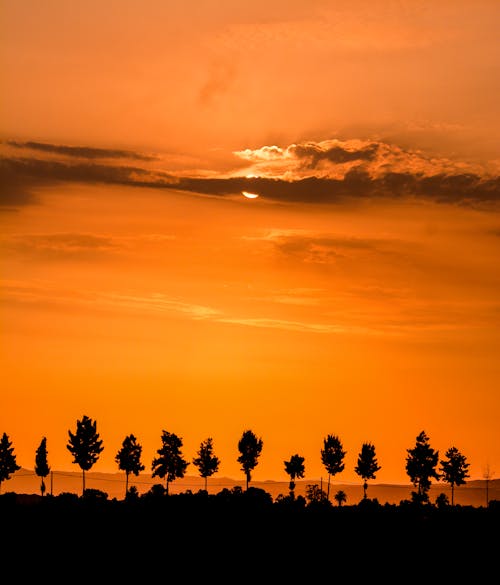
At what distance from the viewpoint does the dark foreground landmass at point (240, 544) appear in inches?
3145

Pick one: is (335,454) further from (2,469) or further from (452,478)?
(2,469)

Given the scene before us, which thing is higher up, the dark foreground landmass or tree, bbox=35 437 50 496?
tree, bbox=35 437 50 496

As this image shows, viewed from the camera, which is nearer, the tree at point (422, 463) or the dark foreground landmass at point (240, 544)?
the dark foreground landmass at point (240, 544)

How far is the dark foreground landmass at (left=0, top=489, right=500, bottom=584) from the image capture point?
79.9m

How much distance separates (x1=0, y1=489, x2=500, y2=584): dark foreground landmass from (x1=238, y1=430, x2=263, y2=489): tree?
214 feet

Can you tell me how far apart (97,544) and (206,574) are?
41.9 feet

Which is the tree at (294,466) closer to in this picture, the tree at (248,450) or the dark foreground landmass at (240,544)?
the tree at (248,450)

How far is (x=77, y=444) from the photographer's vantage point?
549 ft

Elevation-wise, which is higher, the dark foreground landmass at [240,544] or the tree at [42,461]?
the tree at [42,461]

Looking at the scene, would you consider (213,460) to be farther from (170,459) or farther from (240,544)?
(240,544)

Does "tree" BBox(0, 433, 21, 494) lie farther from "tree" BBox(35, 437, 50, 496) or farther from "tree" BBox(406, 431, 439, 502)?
"tree" BBox(406, 431, 439, 502)

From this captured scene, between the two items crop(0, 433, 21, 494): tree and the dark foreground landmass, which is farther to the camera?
crop(0, 433, 21, 494): tree

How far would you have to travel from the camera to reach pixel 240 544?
9019 cm

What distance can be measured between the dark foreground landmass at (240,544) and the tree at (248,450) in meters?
65.1
